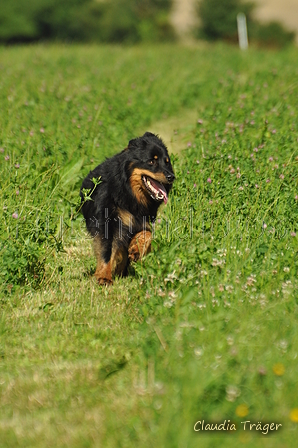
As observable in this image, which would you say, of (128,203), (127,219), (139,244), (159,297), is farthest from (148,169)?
(159,297)

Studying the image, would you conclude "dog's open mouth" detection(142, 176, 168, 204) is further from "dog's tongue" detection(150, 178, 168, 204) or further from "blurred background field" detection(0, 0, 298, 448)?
"blurred background field" detection(0, 0, 298, 448)

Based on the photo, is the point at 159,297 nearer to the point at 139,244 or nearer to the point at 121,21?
the point at 139,244

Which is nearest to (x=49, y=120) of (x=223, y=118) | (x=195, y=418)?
(x=223, y=118)

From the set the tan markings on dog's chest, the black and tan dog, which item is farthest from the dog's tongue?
the tan markings on dog's chest

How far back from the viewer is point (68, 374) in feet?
11.6

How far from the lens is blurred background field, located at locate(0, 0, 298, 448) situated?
2895mm

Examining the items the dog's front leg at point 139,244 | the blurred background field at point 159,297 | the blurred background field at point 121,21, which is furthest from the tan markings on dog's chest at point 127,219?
the blurred background field at point 121,21

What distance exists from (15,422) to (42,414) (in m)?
0.15

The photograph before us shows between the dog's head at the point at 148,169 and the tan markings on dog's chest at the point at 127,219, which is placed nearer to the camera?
the dog's head at the point at 148,169

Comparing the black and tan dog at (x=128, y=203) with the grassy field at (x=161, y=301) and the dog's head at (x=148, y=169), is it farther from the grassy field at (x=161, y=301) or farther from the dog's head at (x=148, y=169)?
the grassy field at (x=161, y=301)

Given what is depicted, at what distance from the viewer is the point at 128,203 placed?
5.29 m

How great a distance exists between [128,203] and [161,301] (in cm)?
146

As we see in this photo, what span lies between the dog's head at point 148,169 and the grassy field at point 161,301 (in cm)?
36

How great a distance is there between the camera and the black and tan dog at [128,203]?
5172 mm
